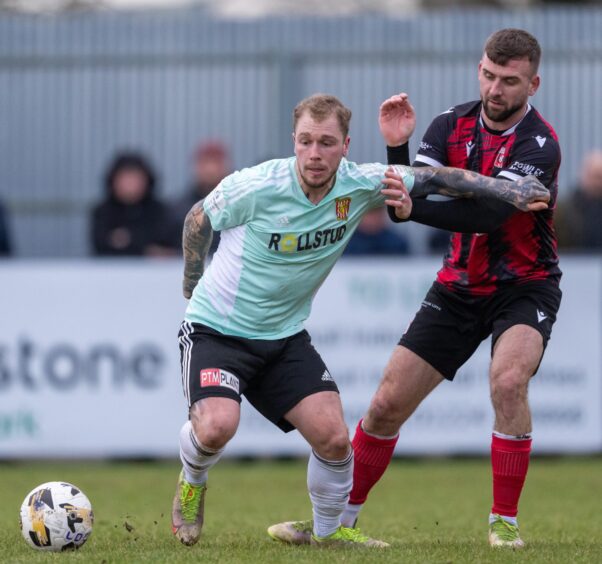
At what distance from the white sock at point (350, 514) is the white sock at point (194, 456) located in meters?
0.93

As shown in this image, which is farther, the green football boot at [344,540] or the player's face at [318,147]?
the green football boot at [344,540]

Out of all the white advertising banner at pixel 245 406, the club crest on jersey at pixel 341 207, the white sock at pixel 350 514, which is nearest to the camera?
the club crest on jersey at pixel 341 207

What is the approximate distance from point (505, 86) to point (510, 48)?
20 cm

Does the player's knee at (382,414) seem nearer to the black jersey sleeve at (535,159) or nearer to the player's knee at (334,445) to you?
the player's knee at (334,445)

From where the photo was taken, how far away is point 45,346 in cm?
1226

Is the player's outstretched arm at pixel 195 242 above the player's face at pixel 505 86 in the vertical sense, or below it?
below

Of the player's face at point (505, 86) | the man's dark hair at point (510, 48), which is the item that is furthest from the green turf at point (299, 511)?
the man's dark hair at point (510, 48)

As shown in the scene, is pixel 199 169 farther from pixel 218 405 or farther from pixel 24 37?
pixel 218 405

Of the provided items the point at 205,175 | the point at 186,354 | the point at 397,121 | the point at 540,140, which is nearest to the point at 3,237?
the point at 205,175

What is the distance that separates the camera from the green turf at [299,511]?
673cm

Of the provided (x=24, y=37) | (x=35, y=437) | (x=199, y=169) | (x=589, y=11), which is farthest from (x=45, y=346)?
(x=589, y=11)

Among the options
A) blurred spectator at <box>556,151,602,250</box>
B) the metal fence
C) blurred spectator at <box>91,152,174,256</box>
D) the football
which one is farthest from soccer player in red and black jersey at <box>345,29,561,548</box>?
the metal fence

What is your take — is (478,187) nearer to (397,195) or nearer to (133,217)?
(397,195)

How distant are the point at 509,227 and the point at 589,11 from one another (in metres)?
8.90
